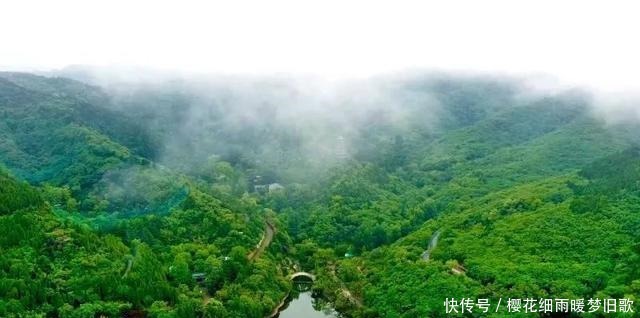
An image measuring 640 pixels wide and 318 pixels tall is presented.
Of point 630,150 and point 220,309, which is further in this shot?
point 630,150

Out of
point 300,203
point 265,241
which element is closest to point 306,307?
point 265,241

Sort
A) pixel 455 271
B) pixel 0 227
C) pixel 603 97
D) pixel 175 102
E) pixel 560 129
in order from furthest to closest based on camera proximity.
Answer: pixel 175 102 → pixel 603 97 → pixel 560 129 → pixel 455 271 → pixel 0 227

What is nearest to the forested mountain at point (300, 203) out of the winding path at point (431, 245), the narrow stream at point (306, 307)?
Result: the winding path at point (431, 245)

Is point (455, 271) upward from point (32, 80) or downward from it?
downward

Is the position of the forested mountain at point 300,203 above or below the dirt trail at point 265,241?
above

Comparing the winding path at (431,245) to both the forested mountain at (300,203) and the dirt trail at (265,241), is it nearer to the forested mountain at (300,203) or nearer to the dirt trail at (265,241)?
the forested mountain at (300,203)

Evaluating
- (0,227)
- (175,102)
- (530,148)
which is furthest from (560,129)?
(0,227)

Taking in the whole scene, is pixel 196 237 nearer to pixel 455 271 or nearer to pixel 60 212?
pixel 60 212

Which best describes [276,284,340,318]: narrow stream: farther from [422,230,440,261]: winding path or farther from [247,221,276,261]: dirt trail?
[422,230,440,261]: winding path
